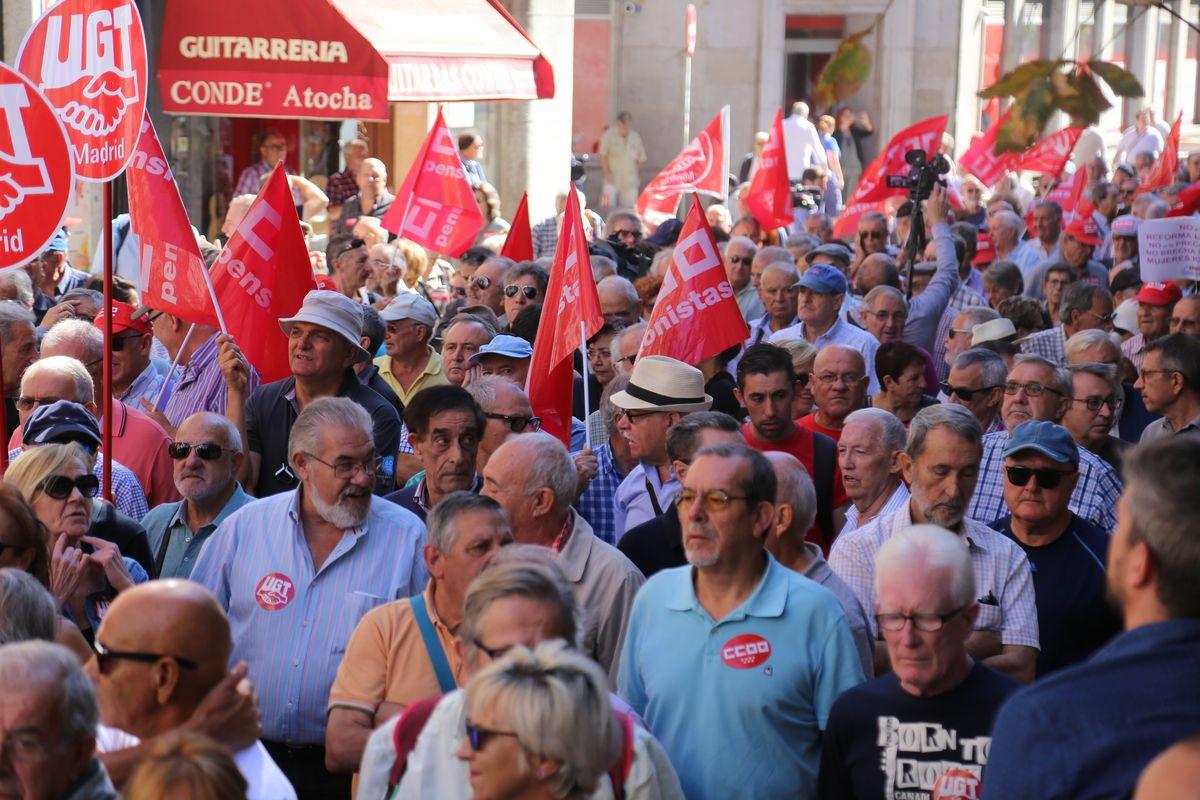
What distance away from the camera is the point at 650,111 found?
33156 mm

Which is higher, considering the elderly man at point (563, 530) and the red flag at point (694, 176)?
the red flag at point (694, 176)

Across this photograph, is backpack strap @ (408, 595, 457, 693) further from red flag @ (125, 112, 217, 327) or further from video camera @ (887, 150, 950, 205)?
video camera @ (887, 150, 950, 205)

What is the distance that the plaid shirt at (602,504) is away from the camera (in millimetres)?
7281

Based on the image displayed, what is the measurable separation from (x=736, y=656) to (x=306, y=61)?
12109 millimetres

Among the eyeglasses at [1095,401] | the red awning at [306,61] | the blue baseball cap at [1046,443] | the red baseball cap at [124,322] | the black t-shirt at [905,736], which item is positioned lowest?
the black t-shirt at [905,736]

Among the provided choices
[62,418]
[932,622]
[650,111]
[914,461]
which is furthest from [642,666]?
[650,111]

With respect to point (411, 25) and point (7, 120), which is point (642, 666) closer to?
point (7, 120)

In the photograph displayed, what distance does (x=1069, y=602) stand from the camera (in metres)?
5.72

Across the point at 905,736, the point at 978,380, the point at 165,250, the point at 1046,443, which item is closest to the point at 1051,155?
the point at 978,380

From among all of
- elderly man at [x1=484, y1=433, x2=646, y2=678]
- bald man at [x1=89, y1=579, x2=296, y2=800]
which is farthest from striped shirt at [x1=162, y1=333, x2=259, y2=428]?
bald man at [x1=89, y1=579, x2=296, y2=800]

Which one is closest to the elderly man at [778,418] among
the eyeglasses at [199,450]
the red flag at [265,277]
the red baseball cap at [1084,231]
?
the eyeglasses at [199,450]

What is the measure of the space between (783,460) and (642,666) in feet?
3.39

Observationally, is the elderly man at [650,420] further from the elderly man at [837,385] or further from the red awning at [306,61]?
the red awning at [306,61]

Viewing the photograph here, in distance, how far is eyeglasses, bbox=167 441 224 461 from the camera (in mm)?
6535
